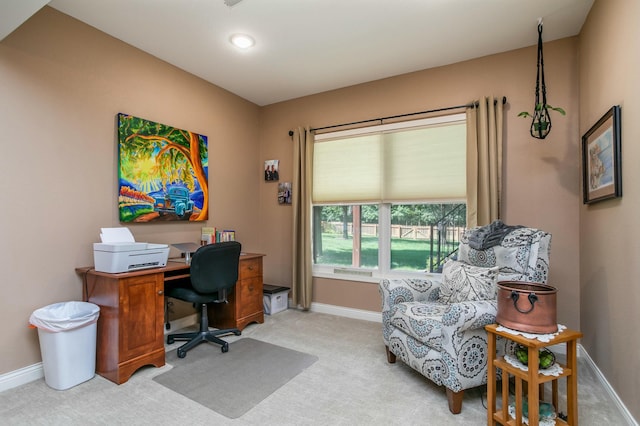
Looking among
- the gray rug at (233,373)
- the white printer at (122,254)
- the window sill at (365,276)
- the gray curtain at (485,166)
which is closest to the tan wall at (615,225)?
the gray curtain at (485,166)

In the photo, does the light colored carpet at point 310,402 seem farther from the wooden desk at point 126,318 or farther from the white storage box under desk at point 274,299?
the white storage box under desk at point 274,299

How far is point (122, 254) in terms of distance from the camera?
7.57ft

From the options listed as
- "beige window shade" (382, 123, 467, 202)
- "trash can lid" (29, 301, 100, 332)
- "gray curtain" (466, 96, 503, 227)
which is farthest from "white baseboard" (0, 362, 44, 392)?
"gray curtain" (466, 96, 503, 227)

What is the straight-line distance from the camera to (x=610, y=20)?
2035 millimetres

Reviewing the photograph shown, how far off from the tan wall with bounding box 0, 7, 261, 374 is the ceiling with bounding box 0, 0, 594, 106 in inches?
9.3

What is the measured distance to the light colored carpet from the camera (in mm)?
1832

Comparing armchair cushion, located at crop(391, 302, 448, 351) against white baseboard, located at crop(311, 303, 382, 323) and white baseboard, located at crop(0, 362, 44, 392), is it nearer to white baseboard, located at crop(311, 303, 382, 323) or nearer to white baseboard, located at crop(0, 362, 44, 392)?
white baseboard, located at crop(311, 303, 382, 323)

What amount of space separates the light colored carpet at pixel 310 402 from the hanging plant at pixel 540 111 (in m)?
1.85

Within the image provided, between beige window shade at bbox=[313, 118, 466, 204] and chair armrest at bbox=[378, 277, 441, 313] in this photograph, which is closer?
chair armrest at bbox=[378, 277, 441, 313]

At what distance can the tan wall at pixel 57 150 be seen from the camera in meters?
2.19

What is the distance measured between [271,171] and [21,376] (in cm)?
299

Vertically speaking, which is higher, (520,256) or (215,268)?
(520,256)

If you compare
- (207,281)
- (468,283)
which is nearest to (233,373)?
(207,281)

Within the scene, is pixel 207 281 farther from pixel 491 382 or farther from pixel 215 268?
pixel 491 382
